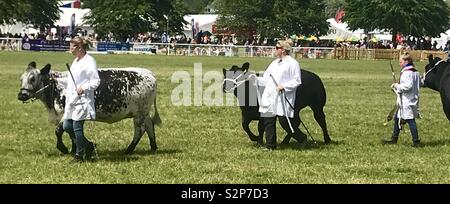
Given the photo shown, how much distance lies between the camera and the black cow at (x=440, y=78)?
12.7 m

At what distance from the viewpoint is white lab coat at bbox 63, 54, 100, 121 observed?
10.0 m

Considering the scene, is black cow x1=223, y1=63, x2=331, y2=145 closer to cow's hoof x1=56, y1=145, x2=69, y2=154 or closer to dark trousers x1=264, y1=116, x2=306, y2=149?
dark trousers x1=264, y1=116, x2=306, y2=149

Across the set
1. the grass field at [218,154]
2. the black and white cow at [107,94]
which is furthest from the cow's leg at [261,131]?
the black and white cow at [107,94]

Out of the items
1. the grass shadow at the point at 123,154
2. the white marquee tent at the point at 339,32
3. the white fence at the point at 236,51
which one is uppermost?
the white marquee tent at the point at 339,32

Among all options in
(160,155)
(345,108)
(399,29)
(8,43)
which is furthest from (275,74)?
(399,29)

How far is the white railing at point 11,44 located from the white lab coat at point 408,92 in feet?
166

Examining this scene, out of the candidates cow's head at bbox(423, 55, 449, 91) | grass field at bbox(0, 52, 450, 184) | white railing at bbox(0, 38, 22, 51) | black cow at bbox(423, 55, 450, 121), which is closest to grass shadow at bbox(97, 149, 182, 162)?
grass field at bbox(0, 52, 450, 184)

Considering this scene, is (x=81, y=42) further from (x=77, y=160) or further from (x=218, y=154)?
(x=218, y=154)

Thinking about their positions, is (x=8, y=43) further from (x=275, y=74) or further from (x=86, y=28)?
(x=275, y=74)

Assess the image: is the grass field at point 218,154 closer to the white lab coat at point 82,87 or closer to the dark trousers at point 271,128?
the dark trousers at point 271,128

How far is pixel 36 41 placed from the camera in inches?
2382

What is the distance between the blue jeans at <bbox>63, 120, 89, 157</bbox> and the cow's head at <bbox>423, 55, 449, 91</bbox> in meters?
6.43

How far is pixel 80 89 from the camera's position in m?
9.88
